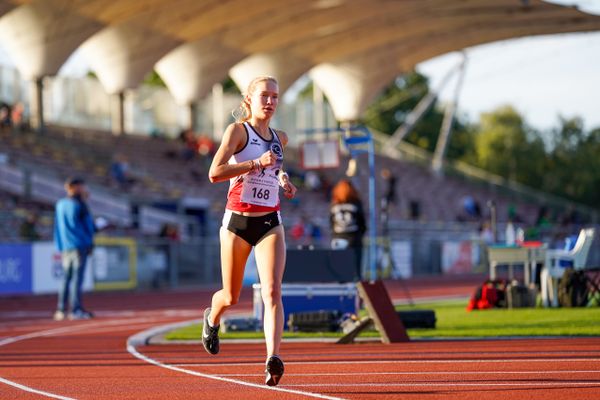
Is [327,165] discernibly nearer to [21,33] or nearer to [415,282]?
[415,282]

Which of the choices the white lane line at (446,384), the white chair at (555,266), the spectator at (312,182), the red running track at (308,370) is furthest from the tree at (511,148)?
the white lane line at (446,384)

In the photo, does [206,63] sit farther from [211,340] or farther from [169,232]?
[211,340]

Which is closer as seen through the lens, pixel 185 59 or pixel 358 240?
pixel 358 240

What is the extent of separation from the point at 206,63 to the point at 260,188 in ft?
148

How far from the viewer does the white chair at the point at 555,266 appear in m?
17.1

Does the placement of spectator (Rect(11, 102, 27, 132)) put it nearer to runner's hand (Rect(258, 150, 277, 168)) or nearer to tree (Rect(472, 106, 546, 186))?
runner's hand (Rect(258, 150, 277, 168))

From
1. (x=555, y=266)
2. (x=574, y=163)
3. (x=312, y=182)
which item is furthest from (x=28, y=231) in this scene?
(x=574, y=163)

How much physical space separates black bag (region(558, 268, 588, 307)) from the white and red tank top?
9342 millimetres

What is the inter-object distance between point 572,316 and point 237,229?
796 centimetres

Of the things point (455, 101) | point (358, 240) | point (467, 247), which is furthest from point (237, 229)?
point (455, 101)

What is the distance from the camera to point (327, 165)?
61.8ft

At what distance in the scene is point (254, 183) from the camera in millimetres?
8406

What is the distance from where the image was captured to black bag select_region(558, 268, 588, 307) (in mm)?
16953

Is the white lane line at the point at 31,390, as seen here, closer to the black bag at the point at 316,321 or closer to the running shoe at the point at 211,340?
the running shoe at the point at 211,340
